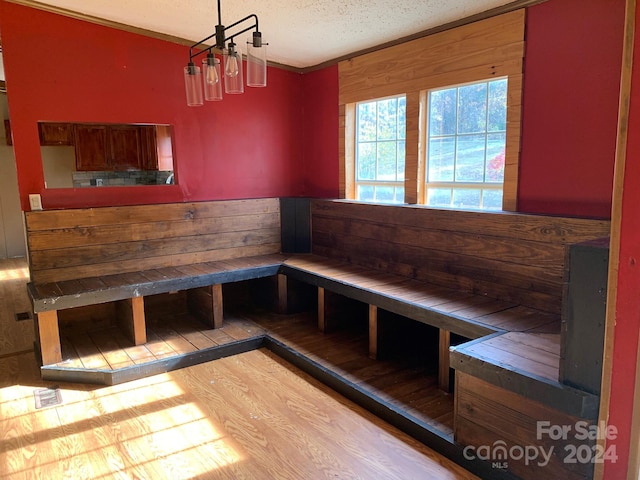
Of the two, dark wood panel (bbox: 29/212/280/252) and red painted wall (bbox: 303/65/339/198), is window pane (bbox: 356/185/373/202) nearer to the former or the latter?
red painted wall (bbox: 303/65/339/198)

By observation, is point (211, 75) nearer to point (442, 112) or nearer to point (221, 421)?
point (442, 112)

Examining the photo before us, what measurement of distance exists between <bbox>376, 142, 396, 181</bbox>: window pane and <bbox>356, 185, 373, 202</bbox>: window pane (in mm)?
150

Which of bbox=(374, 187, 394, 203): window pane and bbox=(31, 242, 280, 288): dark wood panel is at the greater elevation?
bbox=(374, 187, 394, 203): window pane

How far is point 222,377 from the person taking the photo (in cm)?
313

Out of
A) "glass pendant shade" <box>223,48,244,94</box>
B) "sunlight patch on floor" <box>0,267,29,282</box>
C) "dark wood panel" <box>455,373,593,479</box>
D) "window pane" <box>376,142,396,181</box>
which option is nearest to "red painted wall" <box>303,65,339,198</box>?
"window pane" <box>376,142,396,181</box>

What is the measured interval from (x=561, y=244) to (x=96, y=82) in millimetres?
3420

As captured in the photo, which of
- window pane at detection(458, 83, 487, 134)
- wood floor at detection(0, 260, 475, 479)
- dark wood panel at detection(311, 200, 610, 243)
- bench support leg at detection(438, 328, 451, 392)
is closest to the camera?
wood floor at detection(0, 260, 475, 479)

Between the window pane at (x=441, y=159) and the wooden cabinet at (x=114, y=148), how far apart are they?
343 cm

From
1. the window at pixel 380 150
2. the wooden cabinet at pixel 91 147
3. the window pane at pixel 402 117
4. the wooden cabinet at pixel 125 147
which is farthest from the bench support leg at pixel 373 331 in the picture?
the wooden cabinet at pixel 91 147

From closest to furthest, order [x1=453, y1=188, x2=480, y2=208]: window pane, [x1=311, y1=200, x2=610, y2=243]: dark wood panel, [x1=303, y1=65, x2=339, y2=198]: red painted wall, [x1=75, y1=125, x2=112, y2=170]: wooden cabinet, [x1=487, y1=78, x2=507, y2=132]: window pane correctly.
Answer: [x1=311, y1=200, x2=610, y2=243]: dark wood panel < [x1=487, y1=78, x2=507, y2=132]: window pane < [x1=453, y1=188, x2=480, y2=208]: window pane < [x1=303, y1=65, x2=339, y2=198]: red painted wall < [x1=75, y1=125, x2=112, y2=170]: wooden cabinet

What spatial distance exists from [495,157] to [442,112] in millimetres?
554

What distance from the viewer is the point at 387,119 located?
148 inches

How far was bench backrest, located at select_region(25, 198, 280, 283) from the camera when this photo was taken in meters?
3.37

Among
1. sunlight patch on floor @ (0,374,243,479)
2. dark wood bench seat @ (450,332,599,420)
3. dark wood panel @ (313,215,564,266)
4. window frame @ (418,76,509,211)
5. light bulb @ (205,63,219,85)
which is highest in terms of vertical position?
light bulb @ (205,63,219,85)
